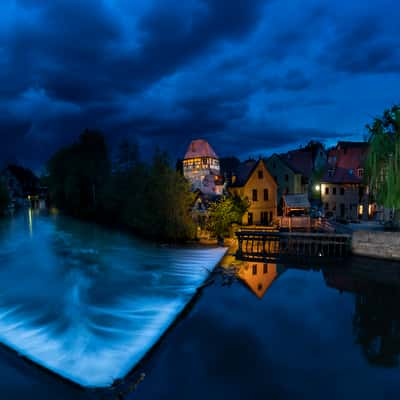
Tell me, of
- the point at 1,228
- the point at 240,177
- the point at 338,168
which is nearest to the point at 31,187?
the point at 1,228

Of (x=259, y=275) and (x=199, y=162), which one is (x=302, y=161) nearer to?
(x=199, y=162)

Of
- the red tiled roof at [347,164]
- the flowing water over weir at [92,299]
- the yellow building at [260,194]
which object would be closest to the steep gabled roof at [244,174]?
the yellow building at [260,194]

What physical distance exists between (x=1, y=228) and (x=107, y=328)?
137 ft

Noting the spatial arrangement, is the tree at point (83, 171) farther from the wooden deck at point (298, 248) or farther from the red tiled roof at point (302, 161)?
the wooden deck at point (298, 248)

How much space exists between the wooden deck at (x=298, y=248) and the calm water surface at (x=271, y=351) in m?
6.19

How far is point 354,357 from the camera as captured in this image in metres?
11.3

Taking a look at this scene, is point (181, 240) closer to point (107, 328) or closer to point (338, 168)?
point (107, 328)

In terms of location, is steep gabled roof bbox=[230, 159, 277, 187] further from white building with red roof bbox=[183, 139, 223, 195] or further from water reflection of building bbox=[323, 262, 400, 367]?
water reflection of building bbox=[323, 262, 400, 367]

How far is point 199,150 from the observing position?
59781 millimetres

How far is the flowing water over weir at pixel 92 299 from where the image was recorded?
11281 mm

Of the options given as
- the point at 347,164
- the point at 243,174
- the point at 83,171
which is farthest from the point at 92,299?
the point at 83,171

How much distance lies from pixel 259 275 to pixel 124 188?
33458 mm

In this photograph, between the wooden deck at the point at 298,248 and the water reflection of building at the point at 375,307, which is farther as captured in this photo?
the wooden deck at the point at 298,248

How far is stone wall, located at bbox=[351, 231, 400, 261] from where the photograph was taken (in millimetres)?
23000
